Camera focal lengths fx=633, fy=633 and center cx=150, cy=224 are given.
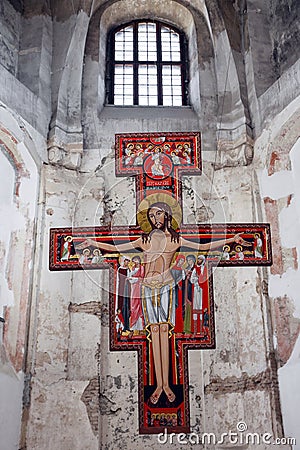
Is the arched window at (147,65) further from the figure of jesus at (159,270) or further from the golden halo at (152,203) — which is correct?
the figure of jesus at (159,270)

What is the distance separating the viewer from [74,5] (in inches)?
436

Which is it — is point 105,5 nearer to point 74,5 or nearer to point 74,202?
Answer: point 74,5

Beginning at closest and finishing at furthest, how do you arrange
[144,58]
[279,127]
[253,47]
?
[279,127]
[253,47]
[144,58]

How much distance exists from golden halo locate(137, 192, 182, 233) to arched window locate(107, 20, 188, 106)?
3313 mm

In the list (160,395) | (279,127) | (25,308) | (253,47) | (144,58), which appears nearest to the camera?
(160,395)

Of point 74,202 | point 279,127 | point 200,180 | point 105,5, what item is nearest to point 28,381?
point 74,202

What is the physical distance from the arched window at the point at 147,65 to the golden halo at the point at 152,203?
3313 millimetres

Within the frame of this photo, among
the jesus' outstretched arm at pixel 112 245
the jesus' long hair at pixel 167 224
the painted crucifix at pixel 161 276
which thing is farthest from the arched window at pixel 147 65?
the jesus' outstretched arm at pixel 112 245

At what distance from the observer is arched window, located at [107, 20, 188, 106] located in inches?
448

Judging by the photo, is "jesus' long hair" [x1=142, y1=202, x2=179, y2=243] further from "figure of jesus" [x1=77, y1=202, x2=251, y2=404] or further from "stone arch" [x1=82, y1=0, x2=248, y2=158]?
"stone arch" [x1=82, y1=0, x2=248, y2=158]

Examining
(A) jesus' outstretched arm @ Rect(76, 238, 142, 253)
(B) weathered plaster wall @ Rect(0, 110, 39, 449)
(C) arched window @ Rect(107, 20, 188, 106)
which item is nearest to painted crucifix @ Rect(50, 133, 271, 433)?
(A) jesus' outstretched arm @ Rect(76, 238, 142, 253)

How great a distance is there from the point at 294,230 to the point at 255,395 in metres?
2.32

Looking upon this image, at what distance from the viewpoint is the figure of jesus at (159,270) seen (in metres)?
7.94

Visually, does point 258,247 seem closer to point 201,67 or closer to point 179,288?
point 179,288
